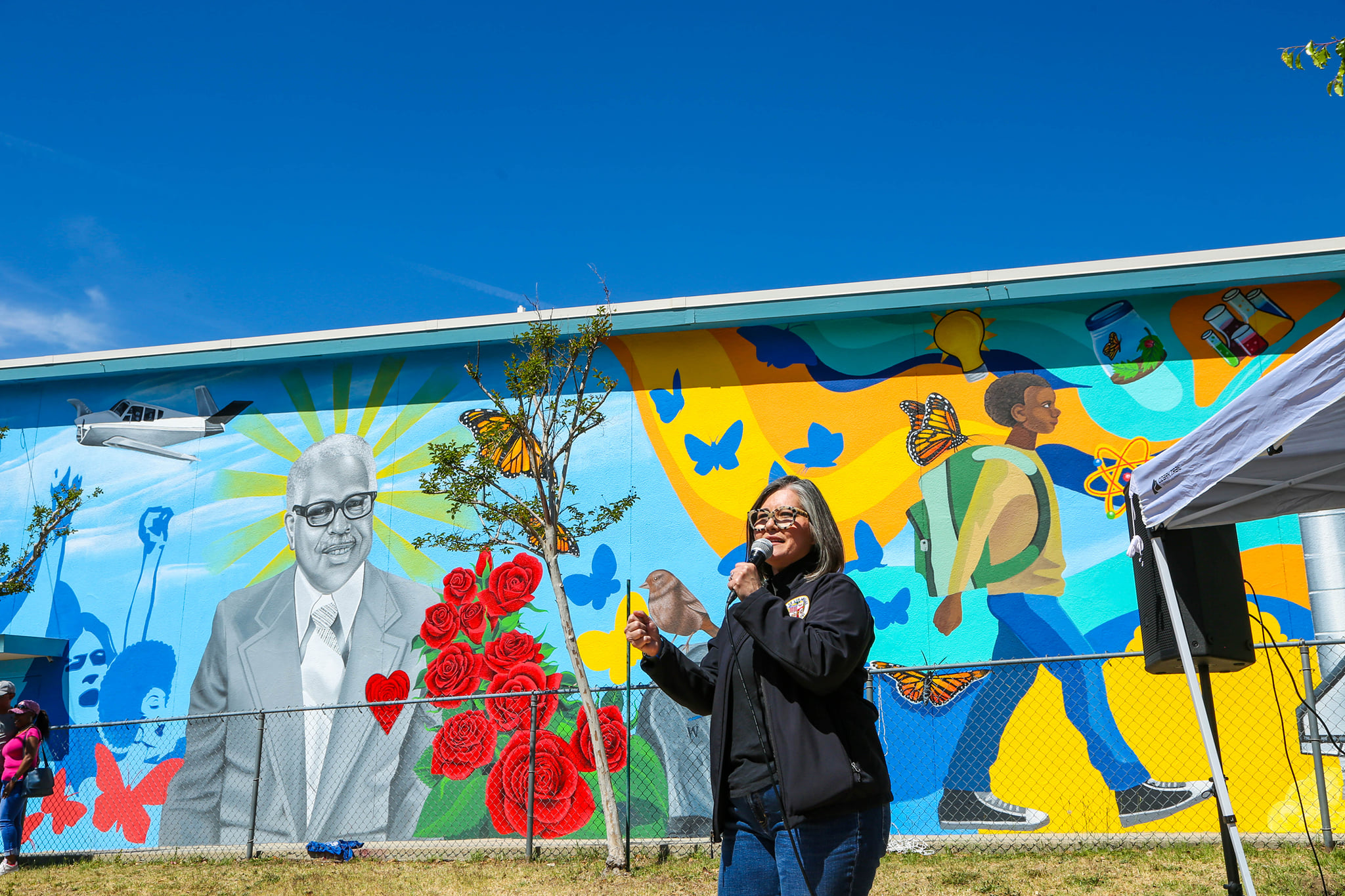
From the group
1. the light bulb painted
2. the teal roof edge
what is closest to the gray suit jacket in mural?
the teal roof edge

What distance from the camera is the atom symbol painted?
10.5 metres

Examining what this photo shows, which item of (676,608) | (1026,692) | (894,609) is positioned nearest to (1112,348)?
(894,609)

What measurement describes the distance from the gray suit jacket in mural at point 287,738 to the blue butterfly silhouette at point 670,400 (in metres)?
3.63

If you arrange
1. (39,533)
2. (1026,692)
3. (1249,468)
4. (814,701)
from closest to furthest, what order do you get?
1. (814,701)
2. (1249,468)
3. (1026,692)
4. (39,533)

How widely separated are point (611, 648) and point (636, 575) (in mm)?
887

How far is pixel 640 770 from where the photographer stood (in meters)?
11.0

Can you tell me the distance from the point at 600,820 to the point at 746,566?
29.5 ft

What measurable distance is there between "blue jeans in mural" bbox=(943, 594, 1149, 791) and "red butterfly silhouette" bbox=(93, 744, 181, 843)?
30.7 feet

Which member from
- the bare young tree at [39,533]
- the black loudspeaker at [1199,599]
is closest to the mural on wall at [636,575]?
the bare young tree at [39,533]

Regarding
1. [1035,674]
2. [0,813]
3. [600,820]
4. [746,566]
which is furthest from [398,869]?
[746,566]

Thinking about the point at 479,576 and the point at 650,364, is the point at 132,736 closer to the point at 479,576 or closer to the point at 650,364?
the point at 479,576

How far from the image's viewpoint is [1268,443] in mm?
3914

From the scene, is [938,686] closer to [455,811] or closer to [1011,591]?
[1011,591]

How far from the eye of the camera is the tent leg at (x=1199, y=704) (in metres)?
4.51
